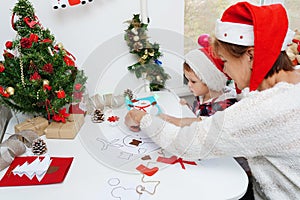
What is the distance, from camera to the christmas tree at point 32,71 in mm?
1064

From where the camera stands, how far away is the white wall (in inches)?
50.4

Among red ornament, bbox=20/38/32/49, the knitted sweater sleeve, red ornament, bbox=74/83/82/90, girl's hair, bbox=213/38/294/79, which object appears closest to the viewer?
the knitted sweater sleeve

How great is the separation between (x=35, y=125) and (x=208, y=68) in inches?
28.3

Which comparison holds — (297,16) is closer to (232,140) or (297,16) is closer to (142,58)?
(142,58)

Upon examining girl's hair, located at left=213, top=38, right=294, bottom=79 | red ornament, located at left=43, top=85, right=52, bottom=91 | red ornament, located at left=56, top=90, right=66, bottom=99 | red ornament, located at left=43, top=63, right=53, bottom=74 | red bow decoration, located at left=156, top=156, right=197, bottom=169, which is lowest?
red bow decoration, located at left=156, top=156, right=197, bottom=169

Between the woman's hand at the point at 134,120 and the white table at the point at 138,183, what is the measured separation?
0.54ft

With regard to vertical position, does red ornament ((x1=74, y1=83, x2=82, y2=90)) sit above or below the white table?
above

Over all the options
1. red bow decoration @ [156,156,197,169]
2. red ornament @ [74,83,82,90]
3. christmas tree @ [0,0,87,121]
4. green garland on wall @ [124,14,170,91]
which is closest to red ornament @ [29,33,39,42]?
christmas tree @ [0,0,87,121]

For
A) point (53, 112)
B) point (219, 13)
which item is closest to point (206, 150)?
point (53, 112)

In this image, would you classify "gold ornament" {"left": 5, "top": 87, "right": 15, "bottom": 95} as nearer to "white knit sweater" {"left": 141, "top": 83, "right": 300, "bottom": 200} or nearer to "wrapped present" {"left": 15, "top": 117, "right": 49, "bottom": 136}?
"wrapped present" {"left": 15, "top": 117, "right": 49, "bottom": 136}

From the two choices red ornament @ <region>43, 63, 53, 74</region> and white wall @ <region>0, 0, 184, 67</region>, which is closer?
red ornament @ <region>43, 63, 53, 74</region>

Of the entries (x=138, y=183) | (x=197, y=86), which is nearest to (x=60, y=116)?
(x=138, y=183)

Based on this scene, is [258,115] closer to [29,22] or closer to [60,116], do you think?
[60,116]

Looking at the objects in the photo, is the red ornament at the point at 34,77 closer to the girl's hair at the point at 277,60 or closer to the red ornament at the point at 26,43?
the red ornament at the point at 26,43
